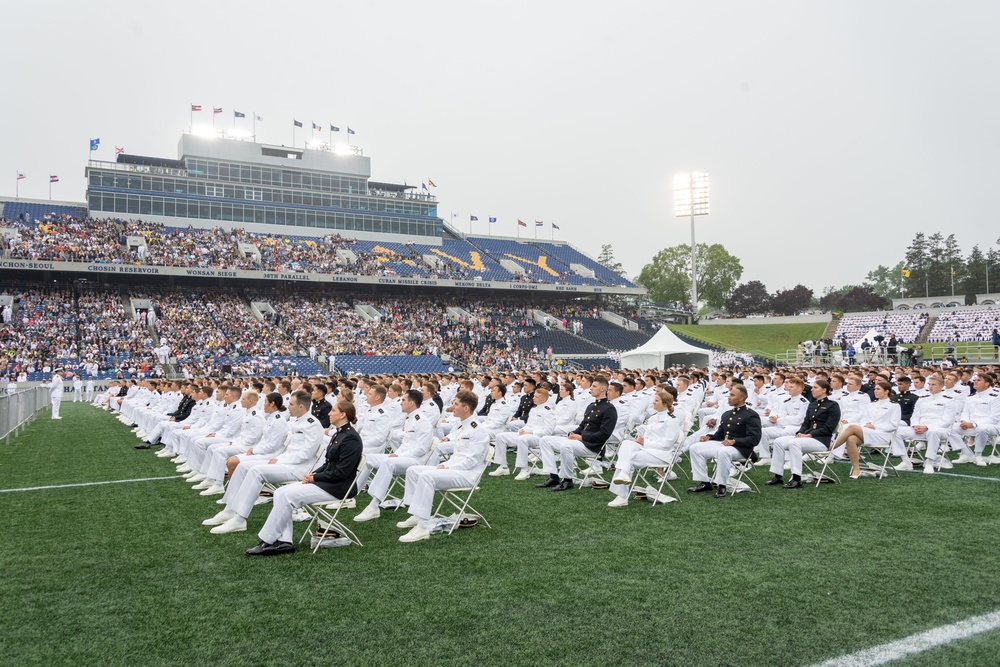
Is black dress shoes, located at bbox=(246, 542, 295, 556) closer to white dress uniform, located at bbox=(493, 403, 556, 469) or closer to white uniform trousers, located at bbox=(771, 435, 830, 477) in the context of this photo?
white dress uniform, located at bbox=(493, 403, 556, 469)

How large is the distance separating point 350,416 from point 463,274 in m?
46.5

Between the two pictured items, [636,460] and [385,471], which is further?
[636,460]

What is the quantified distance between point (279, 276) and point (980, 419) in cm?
4047

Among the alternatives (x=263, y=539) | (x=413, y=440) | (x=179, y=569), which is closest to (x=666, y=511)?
(x=413, y=440)

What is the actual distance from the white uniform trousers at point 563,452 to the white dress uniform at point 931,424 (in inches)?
184

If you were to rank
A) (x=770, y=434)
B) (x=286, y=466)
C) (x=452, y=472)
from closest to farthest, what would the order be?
(x=452, y=472) < (x=286, y=466) < (x=770, y=434)

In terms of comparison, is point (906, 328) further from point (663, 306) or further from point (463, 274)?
Answer: point (463, 274)

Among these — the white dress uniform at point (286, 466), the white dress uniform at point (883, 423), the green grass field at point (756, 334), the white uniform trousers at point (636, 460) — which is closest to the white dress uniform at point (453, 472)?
the white dress uniform at point (286, 466)

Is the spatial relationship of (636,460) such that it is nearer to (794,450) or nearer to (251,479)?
(794,450)

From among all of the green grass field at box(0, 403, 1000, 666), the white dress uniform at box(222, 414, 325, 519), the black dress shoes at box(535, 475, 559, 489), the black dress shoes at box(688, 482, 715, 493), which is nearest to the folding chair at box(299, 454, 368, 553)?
the green grass field at box(0, 403, 1000, 666)

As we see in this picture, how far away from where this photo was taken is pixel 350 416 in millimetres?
6789

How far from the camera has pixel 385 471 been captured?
24.9 ft

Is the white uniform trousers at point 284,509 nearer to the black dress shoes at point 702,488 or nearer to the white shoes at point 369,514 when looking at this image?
the white shoes at point 369,514

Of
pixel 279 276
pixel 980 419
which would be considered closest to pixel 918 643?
pixel 980 419
